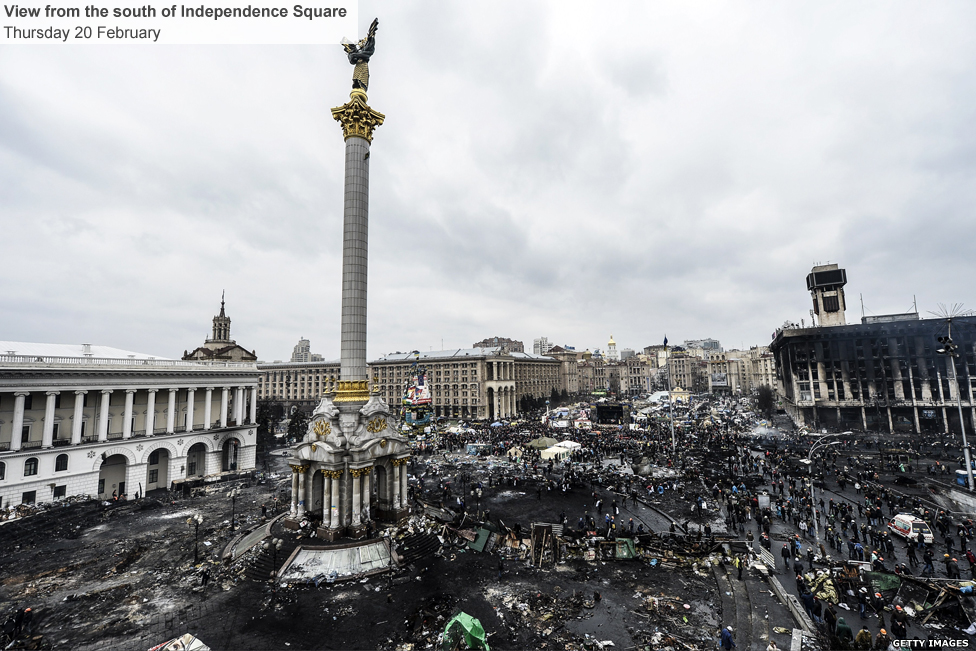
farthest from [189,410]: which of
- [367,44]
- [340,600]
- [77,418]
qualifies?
[367,44]

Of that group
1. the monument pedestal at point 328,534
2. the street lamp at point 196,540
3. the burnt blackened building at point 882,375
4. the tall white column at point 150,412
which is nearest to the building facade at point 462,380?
the tall white column at point 150,412

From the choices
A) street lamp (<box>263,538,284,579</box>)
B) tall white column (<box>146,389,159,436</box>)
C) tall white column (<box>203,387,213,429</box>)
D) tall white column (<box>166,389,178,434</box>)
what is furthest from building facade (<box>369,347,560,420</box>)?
street lamp (<box>263,538,284,579</box>)

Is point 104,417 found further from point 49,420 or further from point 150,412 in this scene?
point 49,420

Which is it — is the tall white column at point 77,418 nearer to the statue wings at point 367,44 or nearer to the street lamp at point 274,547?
the street lamp at point 274,547

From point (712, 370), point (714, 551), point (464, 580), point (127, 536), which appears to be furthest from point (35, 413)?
point (712, 370)

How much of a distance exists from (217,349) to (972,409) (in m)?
123

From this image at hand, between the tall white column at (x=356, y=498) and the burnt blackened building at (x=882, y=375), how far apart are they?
80.4m

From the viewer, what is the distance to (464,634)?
14.1 meters

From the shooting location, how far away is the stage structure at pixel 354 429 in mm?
24609

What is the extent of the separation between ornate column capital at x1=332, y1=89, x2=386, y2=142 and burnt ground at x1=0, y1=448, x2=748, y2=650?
26205 mm

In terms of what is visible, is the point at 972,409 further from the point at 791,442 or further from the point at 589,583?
the point at 589,583

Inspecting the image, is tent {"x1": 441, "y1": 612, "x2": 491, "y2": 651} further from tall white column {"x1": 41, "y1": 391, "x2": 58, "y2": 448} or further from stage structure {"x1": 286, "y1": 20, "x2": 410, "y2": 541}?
tall white column {"x1": 41, "y1": 391, "x2": 58, "y2": 448}

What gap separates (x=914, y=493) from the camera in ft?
107

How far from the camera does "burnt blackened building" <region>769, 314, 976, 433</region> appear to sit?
6475cm
